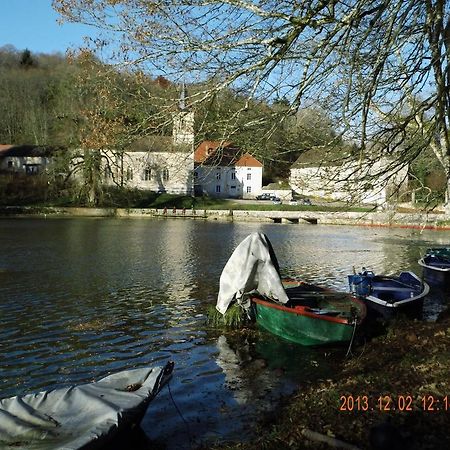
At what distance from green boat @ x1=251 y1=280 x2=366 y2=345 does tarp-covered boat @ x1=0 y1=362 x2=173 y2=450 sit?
17.6ft

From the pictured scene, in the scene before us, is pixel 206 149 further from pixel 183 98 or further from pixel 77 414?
pixel 77 414

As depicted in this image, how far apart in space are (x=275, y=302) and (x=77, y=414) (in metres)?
7.34

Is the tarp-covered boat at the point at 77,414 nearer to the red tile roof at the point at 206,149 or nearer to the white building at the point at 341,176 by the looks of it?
the red tile roof at the point at 206,149

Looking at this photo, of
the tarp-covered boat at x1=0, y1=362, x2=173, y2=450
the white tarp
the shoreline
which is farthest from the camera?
the shoreline

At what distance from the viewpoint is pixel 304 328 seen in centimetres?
1223

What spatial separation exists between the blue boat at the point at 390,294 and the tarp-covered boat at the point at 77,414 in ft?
25.0

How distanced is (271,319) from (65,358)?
16.1ft

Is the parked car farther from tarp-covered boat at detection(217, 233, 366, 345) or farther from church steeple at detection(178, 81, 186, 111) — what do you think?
church steeple at detection(178, 81, 186, 111)

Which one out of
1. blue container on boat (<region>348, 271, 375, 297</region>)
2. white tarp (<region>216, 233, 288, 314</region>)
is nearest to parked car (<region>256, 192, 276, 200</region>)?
blue container on boat (<region>348, 271, 375, 297</region>)

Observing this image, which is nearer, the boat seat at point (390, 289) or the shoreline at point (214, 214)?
the boat seat at point (390, 289)

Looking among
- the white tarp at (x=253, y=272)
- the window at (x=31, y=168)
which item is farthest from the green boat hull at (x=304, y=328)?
the window at (x=31, y=168)

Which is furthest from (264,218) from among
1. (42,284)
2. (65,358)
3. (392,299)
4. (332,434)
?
(332,434)

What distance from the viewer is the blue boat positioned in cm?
1342

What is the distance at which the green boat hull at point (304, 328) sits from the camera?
11891 mm
